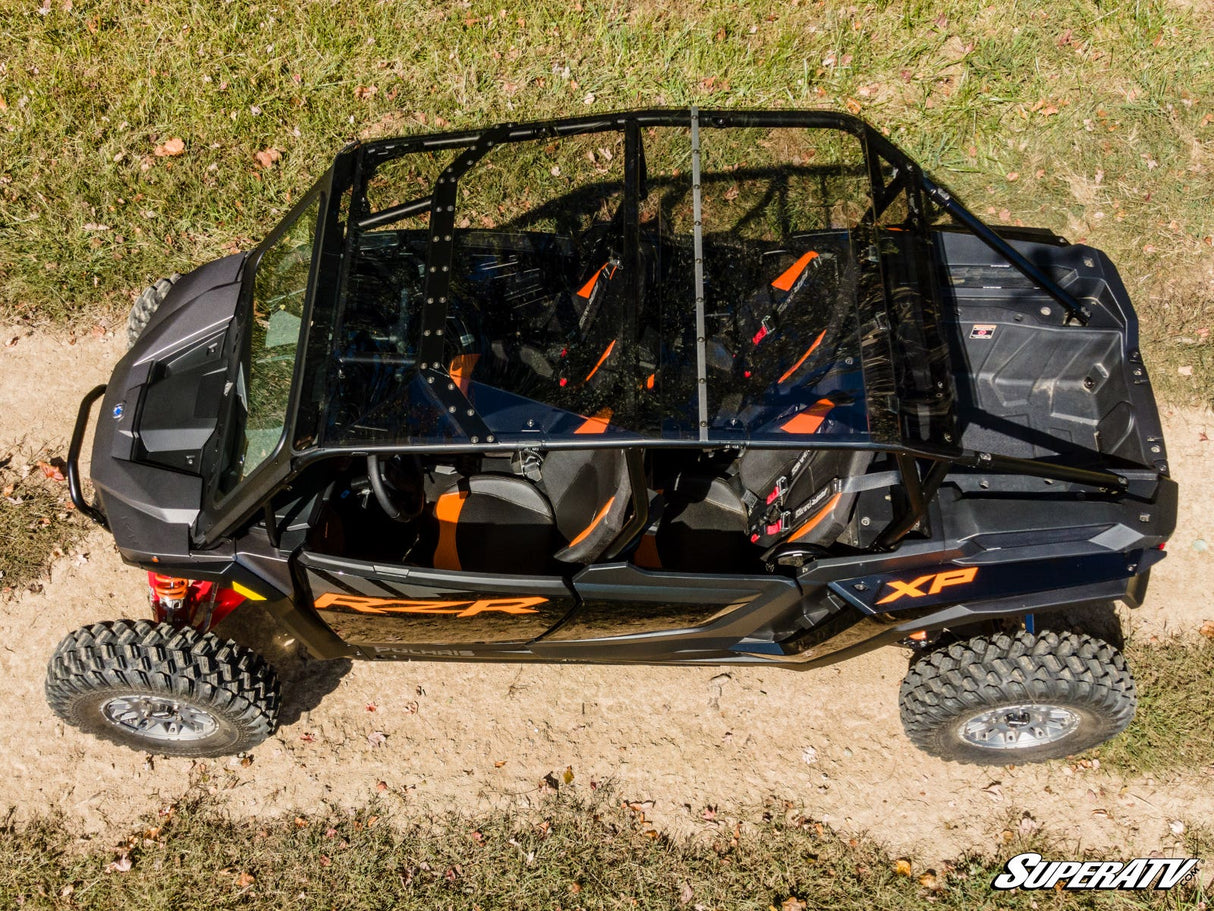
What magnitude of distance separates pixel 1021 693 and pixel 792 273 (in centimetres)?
193

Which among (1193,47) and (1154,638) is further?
(1193,47)

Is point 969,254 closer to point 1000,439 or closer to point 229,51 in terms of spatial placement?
point 1000,439

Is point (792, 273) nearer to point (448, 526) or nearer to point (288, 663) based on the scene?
point (448, 526)

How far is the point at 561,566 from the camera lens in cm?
380

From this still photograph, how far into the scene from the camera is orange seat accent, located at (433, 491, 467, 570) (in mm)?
3998

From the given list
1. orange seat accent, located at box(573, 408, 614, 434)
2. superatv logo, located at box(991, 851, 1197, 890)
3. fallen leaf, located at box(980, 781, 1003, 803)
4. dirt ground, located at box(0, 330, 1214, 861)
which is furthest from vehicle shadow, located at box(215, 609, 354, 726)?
superatv logo, located at box(991, 851, 1197, 890)

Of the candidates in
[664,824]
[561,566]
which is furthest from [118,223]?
[664,824]

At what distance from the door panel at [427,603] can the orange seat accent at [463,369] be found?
2.48 feet

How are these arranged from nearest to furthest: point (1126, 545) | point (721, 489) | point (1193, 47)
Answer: point (1126, 545)
point (721, 489)
point (1193, 47)

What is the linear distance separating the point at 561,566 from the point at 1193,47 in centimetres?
611

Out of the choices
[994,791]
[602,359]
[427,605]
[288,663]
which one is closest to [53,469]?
[288,663]

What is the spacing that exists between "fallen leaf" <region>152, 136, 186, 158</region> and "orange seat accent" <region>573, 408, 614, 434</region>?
15.6ft

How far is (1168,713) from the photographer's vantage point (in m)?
4.50

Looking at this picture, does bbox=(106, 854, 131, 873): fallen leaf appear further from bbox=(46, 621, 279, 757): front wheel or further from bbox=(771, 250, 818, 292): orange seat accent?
bbox=(771, 250, 818, 292): orange seat accent
